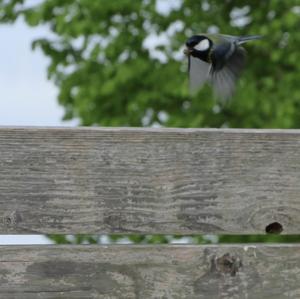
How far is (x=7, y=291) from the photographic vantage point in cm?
263

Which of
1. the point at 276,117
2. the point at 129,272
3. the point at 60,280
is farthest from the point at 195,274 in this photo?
the point at 276,117

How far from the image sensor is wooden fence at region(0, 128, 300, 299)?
8.68 feet

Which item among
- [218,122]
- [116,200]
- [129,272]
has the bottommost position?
[218,122]

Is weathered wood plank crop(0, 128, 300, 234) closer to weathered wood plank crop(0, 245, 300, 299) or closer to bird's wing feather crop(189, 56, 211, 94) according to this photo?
weathered wood plank crop(0, 245, 300, 299)

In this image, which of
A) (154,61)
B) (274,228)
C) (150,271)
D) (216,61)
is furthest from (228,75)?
(154,61)

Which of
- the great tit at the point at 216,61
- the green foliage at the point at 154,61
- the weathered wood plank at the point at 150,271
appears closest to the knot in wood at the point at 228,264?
the weathered wood plank at the point at 150,271

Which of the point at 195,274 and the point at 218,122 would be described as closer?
the point at 195,274

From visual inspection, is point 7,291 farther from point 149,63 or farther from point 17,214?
point 149,63

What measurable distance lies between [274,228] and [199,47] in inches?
87.8

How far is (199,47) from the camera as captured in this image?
4.90m

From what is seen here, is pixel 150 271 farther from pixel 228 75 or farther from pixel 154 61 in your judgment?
pixel 154 61

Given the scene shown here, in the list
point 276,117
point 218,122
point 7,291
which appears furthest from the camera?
point 218,122

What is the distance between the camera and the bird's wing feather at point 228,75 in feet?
16.3

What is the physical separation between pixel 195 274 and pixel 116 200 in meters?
0.26
